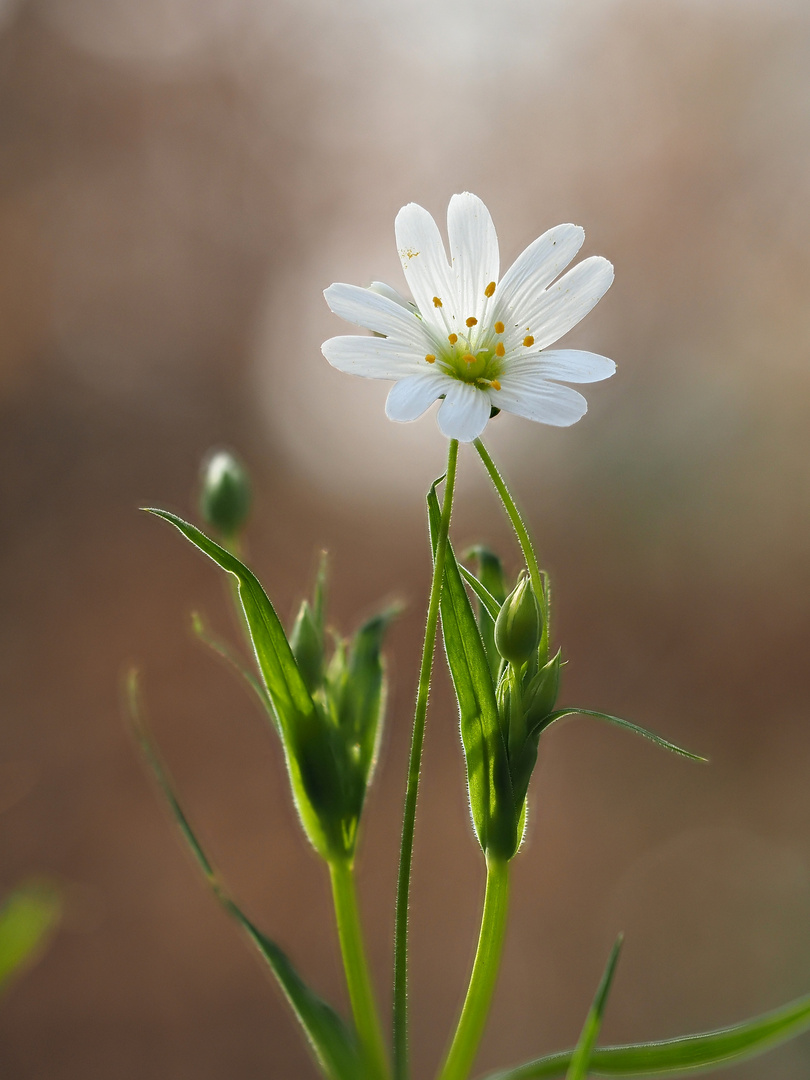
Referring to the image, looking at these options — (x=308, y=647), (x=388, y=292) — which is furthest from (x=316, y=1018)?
(x=388, y=292)

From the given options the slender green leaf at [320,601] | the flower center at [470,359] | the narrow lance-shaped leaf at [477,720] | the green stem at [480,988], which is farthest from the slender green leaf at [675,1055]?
the flower center at [470,359]

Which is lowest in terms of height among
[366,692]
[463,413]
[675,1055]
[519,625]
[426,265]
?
[675,1055]

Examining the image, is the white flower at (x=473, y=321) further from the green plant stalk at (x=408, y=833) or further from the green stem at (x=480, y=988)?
the green stem at (x=480, y=988)

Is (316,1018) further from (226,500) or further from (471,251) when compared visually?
(471,251)

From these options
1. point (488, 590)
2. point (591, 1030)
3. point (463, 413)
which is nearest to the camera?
point (591, 1030)

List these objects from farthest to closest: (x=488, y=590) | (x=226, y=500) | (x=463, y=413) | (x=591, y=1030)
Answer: (x=226, y=500) < (x=488, y=590) < (x=463, y=413) < (x=591, y=1030)

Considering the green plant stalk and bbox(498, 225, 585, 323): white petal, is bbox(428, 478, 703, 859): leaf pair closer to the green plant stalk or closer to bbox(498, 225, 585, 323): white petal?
the green plant stalk
